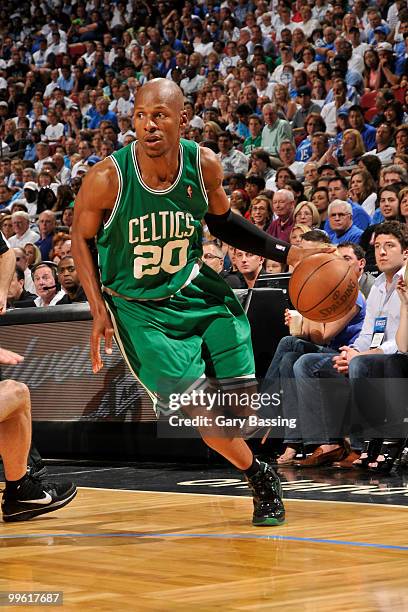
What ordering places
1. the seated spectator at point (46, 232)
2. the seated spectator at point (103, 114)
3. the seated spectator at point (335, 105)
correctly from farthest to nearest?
1. the seated spectator at point (103, 114)
2. the seated spectator at point (46, 232)
3. the seated spectator at point (335, 105)

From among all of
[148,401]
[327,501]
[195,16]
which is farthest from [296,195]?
[195,16]

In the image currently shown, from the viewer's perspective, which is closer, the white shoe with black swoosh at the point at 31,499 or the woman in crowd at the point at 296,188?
the white shoe with black swoosh at the point at 31,499

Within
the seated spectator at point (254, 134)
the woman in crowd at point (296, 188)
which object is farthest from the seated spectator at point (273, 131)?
the woman in crowd at point (296, 188)

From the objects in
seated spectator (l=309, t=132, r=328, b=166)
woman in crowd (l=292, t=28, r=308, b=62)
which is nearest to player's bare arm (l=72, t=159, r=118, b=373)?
seated spectator (l=309, t=132, r=328, b=166)

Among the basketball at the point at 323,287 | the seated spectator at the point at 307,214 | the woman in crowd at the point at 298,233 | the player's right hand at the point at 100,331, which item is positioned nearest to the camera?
the player's right hand at the point at 100,331

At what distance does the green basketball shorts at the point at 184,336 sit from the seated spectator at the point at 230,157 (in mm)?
7722

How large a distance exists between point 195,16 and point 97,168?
41.5ft

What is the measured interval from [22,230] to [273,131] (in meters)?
3.14

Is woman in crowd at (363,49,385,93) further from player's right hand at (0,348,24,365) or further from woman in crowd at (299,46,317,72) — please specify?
player's right hand at (0,348,24,365)

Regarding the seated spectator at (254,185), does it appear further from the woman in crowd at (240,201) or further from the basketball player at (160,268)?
the basketball player at (160,268)

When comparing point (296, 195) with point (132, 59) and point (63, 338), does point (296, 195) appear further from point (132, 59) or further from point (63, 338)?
point (132, 59)

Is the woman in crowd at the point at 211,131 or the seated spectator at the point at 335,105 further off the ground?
the seated spectator at the point at 335,105

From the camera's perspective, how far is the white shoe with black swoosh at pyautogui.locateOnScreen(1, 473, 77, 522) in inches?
180

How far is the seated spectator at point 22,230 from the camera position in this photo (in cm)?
1205
